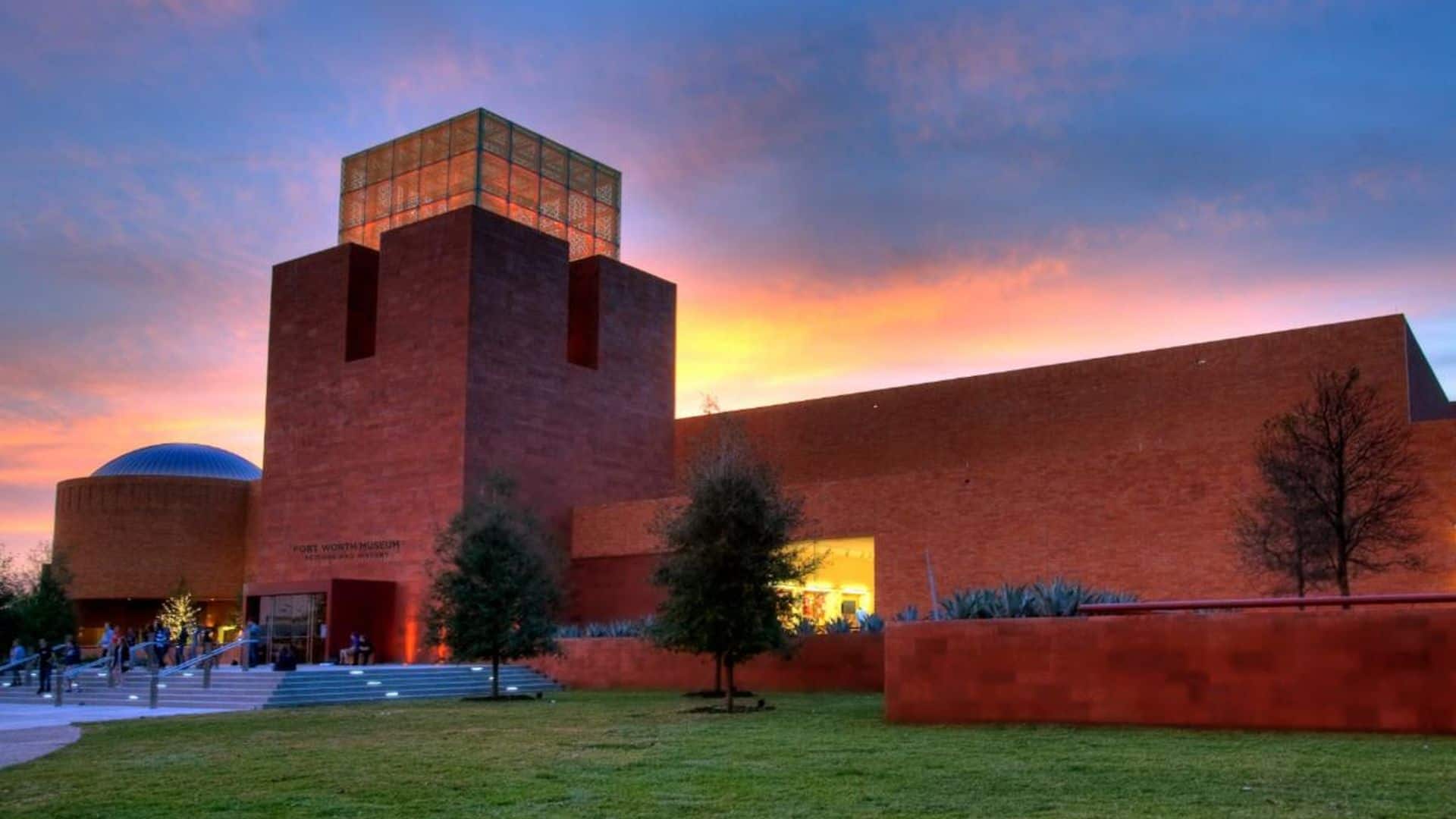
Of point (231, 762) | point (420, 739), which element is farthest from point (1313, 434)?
point (231, 762)

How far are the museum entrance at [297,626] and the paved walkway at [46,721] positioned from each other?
34.9ft

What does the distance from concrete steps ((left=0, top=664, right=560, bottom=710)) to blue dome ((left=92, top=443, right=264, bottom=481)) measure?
2758cm

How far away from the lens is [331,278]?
42.5 meters

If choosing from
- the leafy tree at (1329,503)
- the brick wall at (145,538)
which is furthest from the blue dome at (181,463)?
the leafy tree at (1329,503)

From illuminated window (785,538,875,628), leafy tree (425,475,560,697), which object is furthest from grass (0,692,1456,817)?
illuminated window (785,538,875,628)

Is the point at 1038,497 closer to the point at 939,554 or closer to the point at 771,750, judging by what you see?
the point at 939,554

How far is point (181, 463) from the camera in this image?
5803 centimetres

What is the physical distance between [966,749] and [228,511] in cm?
5060

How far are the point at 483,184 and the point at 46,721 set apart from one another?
24.8 meters

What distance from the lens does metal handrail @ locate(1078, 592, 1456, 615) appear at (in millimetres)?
11625

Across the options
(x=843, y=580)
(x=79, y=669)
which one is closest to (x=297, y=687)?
(x=79, y=669)

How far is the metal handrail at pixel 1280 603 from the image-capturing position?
11625 millimetres

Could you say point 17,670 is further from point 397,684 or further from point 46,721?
point 46,721

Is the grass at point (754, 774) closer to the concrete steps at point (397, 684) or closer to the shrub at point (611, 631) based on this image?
the concrete steps at point (397, 684)
